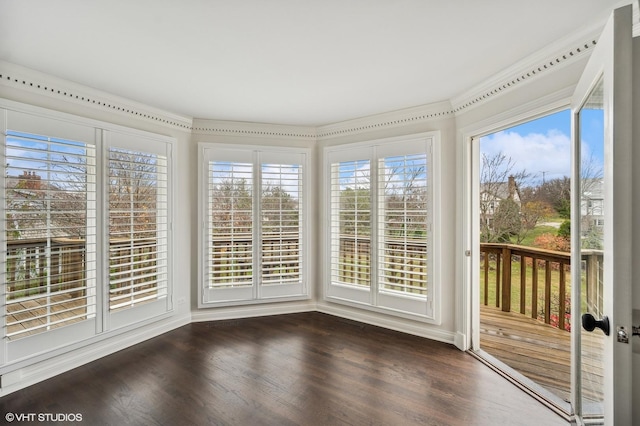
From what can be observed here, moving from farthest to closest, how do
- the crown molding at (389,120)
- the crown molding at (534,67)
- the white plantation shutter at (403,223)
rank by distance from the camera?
the white plantation shutter at (403,223)
the crown molding at (389,120)
the crown molding at (534,67)

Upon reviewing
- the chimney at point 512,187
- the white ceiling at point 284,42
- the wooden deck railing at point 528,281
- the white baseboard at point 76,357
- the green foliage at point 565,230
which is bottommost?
the white baseboard at point 76,357

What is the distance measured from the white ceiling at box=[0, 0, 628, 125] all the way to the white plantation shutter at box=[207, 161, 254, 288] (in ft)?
3.28

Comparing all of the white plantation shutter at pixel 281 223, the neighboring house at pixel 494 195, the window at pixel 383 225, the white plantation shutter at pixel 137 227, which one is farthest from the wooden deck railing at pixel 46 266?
the neighboring house at pixel 494 195

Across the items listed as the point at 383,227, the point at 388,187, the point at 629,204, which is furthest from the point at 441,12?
the point at 383,227

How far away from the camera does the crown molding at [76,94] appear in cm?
219

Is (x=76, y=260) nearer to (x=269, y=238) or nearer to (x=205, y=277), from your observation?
(x=205, y=277)

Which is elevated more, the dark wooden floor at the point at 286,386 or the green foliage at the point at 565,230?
the green foliage at the point at 565,230

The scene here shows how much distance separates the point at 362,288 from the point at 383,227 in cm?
78

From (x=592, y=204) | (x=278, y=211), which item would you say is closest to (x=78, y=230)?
(x=278, y=211)

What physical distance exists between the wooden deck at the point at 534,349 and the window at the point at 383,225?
29.3 inches

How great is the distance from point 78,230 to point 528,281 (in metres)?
4.89

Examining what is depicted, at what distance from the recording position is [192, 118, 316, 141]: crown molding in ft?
11.6

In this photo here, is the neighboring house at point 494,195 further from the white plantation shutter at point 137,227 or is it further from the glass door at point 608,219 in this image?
the white plantation shutter at point 137,227

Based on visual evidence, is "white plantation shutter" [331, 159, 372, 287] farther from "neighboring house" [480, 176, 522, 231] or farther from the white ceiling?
"neighboring house" [480, 176, 522, 231]
